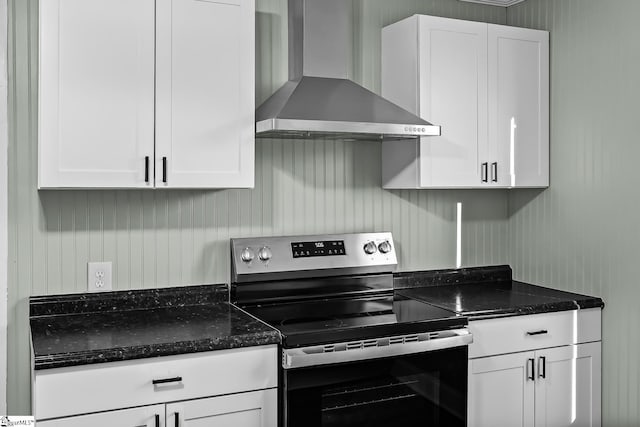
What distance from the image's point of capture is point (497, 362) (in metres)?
2.75

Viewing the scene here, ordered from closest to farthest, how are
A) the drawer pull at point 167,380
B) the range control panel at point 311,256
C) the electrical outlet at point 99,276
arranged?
the drawer pull at point 167,380
the electrical outlet at point 99,276
the range control panel at point 311,256

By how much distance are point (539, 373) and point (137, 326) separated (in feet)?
5.63

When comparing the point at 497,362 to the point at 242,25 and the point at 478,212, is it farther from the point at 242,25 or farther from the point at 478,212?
the point at 242,25

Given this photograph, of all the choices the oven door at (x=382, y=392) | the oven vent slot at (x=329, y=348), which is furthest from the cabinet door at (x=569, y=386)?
A: the oven vent slot at (x=329, y=348)

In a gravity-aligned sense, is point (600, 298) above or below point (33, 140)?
below

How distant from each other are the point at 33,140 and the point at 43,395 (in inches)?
39.9

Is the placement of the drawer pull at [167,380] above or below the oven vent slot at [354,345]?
below

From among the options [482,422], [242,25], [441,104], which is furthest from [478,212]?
[242,25]

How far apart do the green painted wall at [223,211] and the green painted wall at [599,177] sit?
1.23 feet

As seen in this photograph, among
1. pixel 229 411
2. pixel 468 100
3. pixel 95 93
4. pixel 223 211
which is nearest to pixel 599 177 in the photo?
pixel 468 100

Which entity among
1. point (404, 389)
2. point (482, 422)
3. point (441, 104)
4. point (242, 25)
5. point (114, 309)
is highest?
point (242, 25)

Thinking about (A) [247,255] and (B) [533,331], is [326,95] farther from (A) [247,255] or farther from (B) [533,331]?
(B) [533,331]

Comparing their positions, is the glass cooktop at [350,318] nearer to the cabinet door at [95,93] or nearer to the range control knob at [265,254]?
the range control knob at [265,254]

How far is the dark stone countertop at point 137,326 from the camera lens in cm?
205
